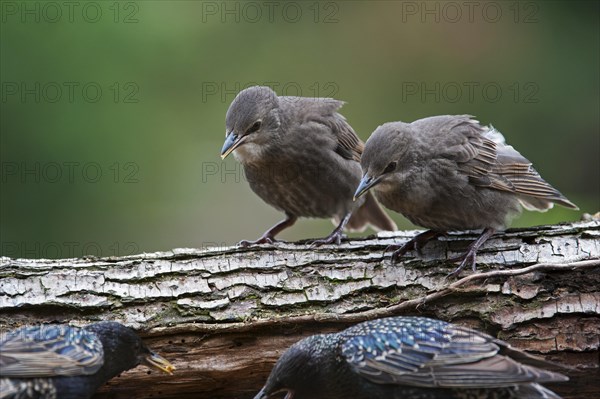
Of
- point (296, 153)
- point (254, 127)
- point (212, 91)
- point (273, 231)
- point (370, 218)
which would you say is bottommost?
point (273, 231)

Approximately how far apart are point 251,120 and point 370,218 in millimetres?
1538

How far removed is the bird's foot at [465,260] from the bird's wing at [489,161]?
458mm

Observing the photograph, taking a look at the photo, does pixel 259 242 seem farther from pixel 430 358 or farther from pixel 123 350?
pixel 430 358

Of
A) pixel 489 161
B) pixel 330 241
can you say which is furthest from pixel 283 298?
pixel 489 161

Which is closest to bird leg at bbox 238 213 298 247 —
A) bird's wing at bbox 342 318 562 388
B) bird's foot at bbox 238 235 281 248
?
bird's foot at bbox 238 235 281 248

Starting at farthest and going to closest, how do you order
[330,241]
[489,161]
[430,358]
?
[330,241], [489,161], [430,358]

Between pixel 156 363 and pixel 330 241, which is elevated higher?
pixel 330 241

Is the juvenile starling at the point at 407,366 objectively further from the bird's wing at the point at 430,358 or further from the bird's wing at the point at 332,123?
the bird's wing at the point at 332,123

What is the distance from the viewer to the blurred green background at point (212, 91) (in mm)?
7602

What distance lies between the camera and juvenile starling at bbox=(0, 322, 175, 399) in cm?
404

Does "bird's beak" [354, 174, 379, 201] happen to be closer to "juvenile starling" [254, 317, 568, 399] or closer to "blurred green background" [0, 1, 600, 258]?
"juvenile starling" [254, 317, 568, 399]

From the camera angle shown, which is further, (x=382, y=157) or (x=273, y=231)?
(x=273, y=231)

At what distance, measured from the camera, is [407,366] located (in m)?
4.12

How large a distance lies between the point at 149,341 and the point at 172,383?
29 cm
